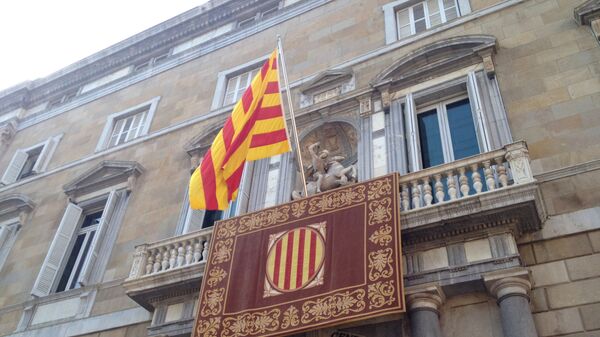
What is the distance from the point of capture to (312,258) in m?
9.85

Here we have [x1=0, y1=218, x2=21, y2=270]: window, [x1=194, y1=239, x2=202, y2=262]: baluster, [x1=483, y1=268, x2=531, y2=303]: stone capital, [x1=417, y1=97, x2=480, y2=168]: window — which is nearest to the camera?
[x1=483, y1=268, x2=531, y2=303]: stone capital

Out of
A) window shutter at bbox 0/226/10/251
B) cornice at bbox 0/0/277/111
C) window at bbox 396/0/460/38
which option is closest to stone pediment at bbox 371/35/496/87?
window at bbox 396/0/460/38

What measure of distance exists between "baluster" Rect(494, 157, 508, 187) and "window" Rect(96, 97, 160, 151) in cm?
1184

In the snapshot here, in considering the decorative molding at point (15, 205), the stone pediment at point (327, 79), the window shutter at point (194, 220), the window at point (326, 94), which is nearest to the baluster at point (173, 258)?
the window shutter at point (194, 220)

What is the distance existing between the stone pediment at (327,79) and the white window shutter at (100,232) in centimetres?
613

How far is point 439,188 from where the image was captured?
9625 millimetres

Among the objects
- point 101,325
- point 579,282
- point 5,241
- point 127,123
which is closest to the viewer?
point 579,282

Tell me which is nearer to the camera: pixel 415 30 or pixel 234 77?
pixel 415 30

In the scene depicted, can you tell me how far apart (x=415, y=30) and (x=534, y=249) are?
7.65m

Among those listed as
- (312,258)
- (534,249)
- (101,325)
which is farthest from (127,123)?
(534,249)

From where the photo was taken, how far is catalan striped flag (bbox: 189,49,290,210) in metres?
11.7

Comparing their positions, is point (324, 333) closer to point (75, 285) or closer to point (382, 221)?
point (382, 221)

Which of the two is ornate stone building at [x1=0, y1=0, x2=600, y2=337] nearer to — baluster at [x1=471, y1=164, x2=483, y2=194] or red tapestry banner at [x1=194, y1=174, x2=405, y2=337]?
baluster at [x1=471, y1=164, x2=483, y2=194]

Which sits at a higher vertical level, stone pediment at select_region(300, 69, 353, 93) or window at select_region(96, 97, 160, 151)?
window at select_region(96, 97, 160, 151)
